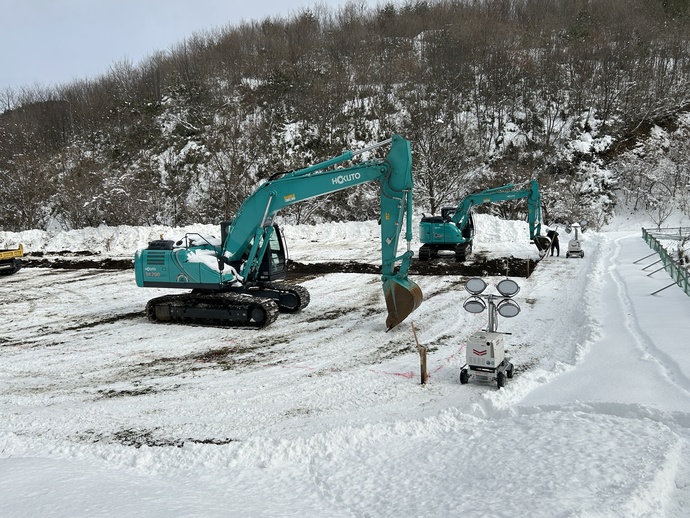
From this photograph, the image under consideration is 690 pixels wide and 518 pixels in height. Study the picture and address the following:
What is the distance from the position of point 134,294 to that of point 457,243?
12272mm

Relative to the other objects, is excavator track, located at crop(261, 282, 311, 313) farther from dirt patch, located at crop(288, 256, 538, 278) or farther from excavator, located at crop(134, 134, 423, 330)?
dirt patch, located at crop(288, 256, 538, 278)

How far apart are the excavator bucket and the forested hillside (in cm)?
2551

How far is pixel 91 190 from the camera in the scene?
33.6m

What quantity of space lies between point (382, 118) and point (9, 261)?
34179mm

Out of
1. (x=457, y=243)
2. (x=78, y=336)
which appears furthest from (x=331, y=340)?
(x=457, y=243)

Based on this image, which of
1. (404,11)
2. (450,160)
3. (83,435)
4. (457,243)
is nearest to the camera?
(83,435)

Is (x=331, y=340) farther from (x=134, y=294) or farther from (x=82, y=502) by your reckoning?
(x=134, y=294)

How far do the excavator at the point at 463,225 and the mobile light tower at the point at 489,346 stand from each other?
1341 cm

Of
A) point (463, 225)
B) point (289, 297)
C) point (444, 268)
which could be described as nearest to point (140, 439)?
point (289, 297)

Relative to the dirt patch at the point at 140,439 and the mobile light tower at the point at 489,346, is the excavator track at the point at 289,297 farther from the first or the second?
the dirt patch at the point at 140,439

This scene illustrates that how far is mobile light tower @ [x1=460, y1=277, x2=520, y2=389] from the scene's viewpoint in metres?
6.98

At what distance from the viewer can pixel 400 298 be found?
10.4 m

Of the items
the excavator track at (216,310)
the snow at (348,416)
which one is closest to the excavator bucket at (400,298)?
the snow at (348,416)

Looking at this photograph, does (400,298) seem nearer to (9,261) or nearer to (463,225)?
(463,225)
